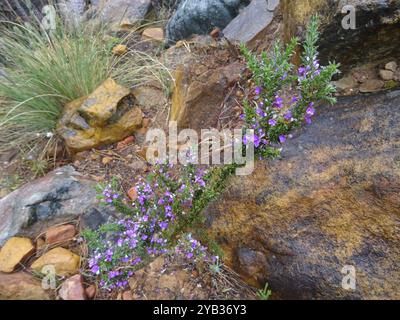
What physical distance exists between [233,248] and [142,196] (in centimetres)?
58

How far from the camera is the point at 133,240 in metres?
2.01

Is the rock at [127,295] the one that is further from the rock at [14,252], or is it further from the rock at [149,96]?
the rock at [149,96]

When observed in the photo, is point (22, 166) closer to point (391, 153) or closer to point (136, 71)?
point (136, 71)

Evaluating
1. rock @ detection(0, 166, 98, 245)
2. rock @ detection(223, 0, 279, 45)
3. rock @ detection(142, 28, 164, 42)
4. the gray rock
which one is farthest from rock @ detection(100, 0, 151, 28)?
rock @ detection(0, 166, 98, 245)

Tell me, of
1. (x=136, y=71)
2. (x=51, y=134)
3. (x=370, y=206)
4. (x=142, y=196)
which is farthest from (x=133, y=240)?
(x=136, y=71)

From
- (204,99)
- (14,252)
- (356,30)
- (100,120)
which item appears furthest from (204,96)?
(14,252)

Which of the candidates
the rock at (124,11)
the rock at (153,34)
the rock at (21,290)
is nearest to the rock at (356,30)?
the rock at (21,290)

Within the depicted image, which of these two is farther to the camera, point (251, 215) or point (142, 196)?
point (142, 196)

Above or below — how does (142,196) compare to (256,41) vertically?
below

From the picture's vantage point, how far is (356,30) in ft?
6.68

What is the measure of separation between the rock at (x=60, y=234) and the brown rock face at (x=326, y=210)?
3.41 ft

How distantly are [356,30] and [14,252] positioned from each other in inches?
98.3

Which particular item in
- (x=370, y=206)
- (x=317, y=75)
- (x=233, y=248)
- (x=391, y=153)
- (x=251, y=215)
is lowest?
(x=233, y=248)

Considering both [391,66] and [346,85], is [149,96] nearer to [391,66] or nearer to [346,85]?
[346,85]
